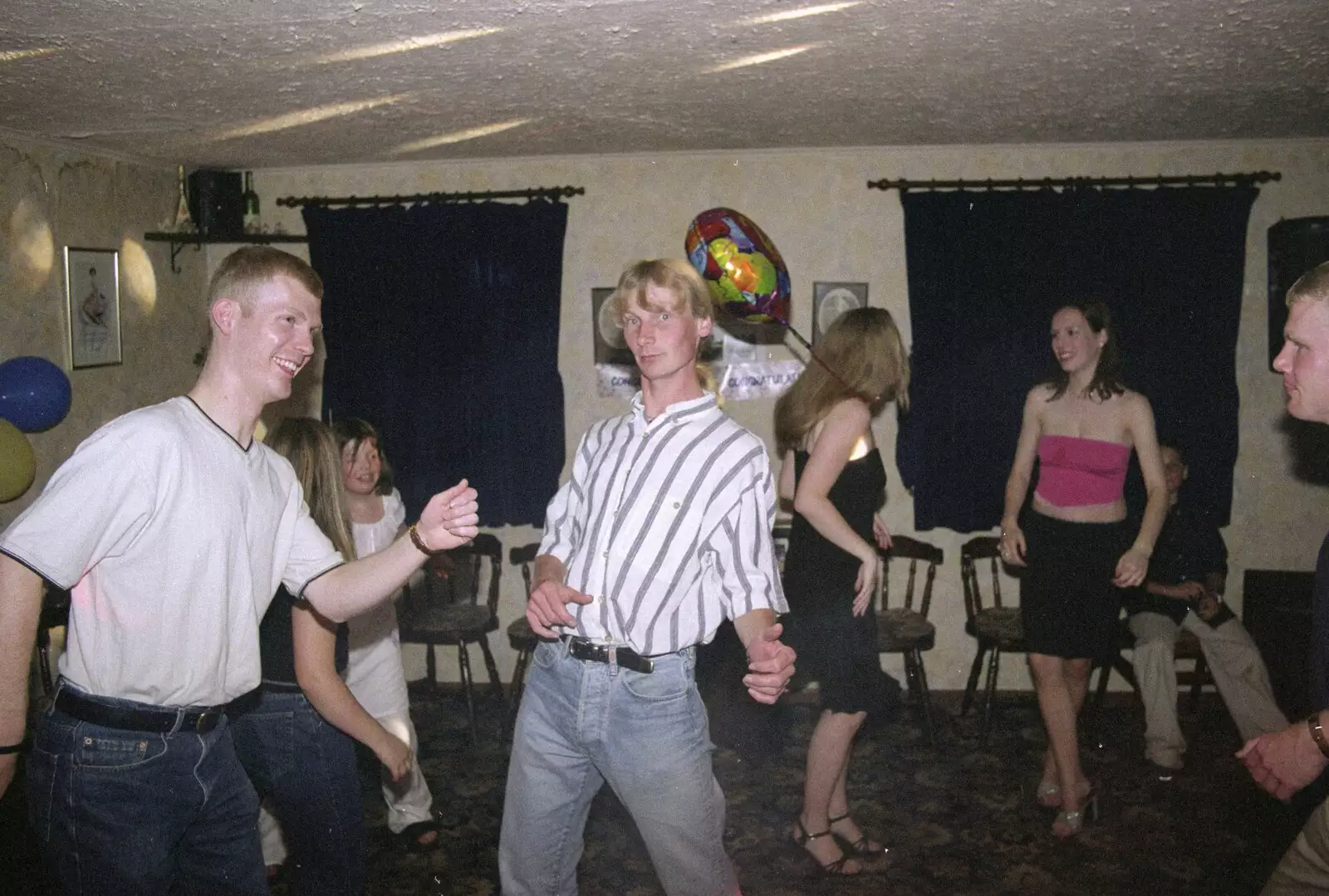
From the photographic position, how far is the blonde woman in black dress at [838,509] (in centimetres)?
309

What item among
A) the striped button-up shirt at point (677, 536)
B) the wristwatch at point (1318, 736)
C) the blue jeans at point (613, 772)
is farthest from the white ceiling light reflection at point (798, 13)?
the wristwatch at point (1318, 736)

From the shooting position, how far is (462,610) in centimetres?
497

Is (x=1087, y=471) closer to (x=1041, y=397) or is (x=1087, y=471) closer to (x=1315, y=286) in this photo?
(x=1041, y=397)

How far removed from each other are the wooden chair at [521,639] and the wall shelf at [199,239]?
1963 millimetres

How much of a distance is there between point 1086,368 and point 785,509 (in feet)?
6.09

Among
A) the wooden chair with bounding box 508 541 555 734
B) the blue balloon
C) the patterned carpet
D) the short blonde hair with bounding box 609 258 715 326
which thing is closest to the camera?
the short blonde hair with bounding box 609 258 715 326

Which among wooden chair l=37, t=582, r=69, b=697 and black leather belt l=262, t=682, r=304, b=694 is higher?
black leather belt l=262, t=682, r=304, b=694

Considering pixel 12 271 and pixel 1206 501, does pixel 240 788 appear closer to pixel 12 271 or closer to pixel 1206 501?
pixel 12 271

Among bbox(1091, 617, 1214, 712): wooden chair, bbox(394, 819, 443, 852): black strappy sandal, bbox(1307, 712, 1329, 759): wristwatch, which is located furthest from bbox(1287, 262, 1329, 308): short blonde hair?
bbox(394, 819, 443, 852): black strappy sandal

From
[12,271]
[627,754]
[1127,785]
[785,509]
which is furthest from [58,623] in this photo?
[1127,785]

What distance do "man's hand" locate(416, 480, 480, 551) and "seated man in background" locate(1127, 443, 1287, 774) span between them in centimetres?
332

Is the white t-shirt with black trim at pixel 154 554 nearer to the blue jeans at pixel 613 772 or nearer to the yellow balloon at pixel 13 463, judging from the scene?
the blue jeans at pixel 613 772

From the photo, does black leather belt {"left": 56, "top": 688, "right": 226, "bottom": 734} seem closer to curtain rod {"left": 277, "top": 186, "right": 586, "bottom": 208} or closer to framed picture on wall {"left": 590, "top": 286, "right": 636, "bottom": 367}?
framed picture on wall {"left": 590, "top": 286, "right": 636, "bottom": 367}

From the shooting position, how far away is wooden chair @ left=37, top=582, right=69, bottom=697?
354cm
